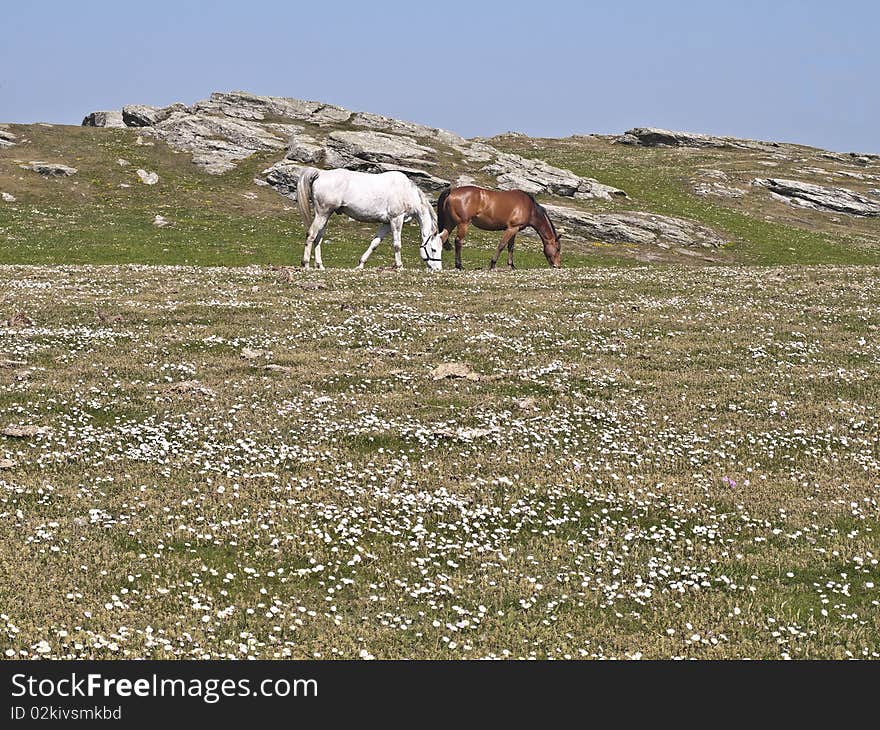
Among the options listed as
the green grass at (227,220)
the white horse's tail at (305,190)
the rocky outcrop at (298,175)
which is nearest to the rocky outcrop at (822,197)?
the green grass at (227,220)

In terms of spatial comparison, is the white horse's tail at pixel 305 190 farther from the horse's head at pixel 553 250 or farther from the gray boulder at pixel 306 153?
the gray boulder at pixel 306 153

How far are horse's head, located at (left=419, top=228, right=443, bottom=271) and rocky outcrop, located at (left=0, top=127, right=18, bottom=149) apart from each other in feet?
212

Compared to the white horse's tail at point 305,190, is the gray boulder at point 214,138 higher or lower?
higher

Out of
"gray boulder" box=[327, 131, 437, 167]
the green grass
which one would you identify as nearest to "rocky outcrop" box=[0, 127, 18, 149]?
the green grass

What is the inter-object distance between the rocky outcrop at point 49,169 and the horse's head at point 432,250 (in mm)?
52783

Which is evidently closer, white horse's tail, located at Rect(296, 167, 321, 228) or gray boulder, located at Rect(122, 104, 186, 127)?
white horse's tail, located at Rect(296, 167, 321, 228)

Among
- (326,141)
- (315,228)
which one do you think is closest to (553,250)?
(315,228)

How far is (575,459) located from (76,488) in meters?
8.97

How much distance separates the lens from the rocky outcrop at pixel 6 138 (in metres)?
87.5

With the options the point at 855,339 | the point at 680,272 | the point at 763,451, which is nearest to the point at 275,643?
the point at 763,451

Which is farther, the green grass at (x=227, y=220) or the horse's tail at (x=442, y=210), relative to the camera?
the green grass at (x=227, y=220)

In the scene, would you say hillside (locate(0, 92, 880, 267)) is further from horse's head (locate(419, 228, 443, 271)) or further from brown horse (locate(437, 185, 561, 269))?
horse's head (locate(419, 228, 443, 271))

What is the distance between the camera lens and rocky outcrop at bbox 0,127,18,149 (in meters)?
87.5

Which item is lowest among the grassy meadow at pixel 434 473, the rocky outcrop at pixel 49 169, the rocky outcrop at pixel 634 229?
the grassy meadow at pixel 434 473
